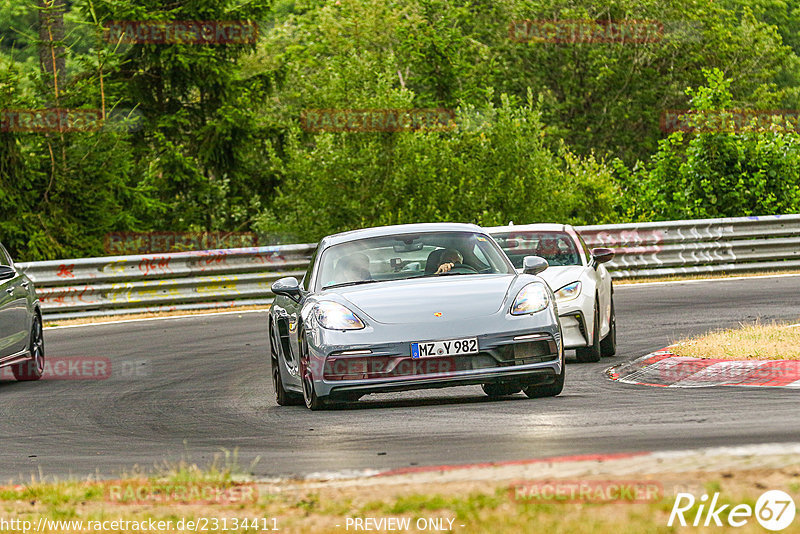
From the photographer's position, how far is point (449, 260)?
10852mm

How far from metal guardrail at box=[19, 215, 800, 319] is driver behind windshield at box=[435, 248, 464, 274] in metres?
11.2

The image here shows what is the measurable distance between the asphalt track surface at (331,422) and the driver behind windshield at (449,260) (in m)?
1.00

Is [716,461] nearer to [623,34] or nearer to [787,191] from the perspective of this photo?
[787,191]

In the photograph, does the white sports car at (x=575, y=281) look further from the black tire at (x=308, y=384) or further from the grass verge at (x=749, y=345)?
the black tire at (x=308, y=384)

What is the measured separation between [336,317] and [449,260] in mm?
1307

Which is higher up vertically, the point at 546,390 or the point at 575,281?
the point at 575,281

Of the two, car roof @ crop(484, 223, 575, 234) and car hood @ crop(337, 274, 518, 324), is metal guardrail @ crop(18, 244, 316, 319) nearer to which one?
car roof @ crop(484, 223, 575, 234)

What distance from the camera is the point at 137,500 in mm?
6445

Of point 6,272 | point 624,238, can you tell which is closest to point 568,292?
point 6,272

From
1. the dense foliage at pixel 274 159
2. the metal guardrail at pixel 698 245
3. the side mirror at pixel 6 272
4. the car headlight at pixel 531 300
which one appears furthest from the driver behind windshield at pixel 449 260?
the dense foliage at pixel 274 159

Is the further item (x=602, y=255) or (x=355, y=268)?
(x=602, y=255)

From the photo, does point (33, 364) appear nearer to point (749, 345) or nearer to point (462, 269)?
point (462, 269)

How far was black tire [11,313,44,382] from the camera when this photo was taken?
14.0m

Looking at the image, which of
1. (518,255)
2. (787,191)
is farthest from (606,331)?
(787,191)
